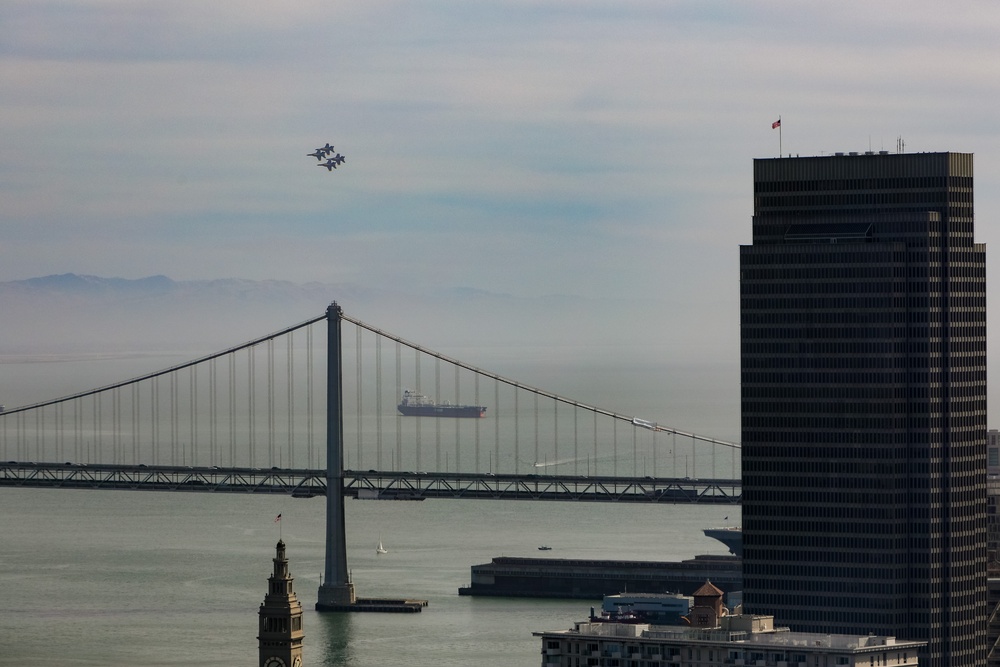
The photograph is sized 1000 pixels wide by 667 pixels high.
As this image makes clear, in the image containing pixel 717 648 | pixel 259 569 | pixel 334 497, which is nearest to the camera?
pixel 717 648

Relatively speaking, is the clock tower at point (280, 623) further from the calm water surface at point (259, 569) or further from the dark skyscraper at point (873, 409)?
the calm water surface at point (259, 569)

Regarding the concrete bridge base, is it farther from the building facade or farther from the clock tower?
the clock tower

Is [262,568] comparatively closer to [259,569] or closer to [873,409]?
[259,569]

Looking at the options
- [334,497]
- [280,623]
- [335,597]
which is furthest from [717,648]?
[334,497]

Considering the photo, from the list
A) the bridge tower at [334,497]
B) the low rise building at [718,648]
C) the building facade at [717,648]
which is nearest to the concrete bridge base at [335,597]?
the bridge tower at [334,497]

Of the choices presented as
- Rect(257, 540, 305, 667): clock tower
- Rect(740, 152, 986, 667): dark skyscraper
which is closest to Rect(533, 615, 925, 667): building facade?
Rect(257, 540, 305, 667): clock tower

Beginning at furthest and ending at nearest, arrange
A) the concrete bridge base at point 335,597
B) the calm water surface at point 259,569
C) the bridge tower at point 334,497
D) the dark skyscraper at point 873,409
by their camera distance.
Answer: the bridge tower at point 334,497, the concrete bridge base at point 335,597, the calm water surface at point 259,569, the dark skyscraper at point 873,409
